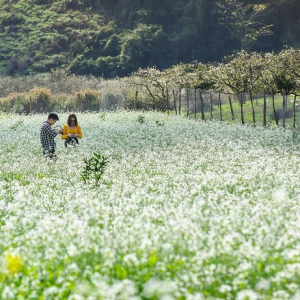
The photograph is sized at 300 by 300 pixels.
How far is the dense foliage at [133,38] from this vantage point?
3501 inches

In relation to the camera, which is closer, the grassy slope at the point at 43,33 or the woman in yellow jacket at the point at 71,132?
the woman in yellow jacket at the point at 71,132

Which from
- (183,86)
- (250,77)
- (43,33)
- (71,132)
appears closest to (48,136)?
(71,132)

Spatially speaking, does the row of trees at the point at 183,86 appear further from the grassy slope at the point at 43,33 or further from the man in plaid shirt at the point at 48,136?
the man in plaid shirt at the point at 48,136

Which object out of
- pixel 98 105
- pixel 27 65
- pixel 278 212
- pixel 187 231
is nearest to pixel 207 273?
pixel 187 231

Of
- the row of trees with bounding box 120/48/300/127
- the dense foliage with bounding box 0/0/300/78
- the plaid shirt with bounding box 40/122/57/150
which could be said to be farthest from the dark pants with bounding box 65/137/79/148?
the dense foliage with bounding box 0/0/300/78

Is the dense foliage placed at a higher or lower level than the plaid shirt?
higher

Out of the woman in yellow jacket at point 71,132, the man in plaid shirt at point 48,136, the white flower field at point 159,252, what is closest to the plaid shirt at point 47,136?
the man in plaid shirt at point 48,136

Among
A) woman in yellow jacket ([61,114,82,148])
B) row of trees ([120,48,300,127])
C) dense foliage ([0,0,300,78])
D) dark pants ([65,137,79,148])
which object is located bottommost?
dark pants ([65,137,79,148])

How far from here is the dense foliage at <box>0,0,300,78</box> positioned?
8894 centimetres

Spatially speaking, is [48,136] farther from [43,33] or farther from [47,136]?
[43,33]

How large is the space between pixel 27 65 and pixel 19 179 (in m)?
76.8

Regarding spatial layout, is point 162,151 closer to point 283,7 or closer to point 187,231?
point 187,231

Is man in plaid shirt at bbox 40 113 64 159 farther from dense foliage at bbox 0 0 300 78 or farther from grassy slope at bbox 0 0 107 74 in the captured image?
grassy slope at bbox 0 0 107 74

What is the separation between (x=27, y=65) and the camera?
297ft
